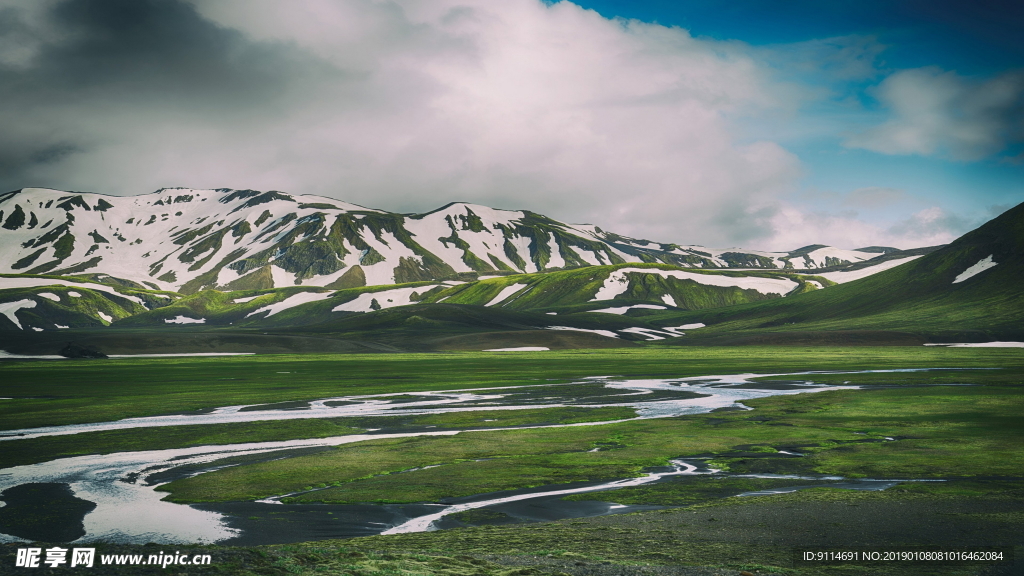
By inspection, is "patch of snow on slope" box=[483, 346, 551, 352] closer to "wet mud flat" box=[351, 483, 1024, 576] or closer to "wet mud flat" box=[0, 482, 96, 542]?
"wet mud flat" box=[0, 482, 96, 542]

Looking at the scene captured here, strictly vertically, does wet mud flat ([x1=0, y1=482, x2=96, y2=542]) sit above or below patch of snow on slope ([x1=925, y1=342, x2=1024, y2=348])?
above

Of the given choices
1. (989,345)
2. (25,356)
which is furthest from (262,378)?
(989,345)

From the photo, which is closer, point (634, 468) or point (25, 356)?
point (634, 468)

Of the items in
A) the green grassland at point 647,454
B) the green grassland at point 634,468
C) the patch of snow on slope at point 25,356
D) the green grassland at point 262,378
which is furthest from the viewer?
the patch of snow on slope at point 25,356

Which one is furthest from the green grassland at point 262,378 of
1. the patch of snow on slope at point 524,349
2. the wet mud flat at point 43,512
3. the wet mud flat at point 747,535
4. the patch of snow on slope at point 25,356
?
the patch of snow on slope at point 524,349

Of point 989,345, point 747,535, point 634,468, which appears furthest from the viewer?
point 989,345

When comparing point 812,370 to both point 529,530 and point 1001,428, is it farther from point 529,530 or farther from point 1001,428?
point 529,530

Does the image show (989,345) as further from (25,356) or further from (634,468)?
(25,356)

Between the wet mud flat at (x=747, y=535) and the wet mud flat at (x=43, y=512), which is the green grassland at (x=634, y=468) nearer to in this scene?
the wet mud flat at (x=747, y=535)

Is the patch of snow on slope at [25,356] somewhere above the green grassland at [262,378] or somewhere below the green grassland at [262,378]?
above

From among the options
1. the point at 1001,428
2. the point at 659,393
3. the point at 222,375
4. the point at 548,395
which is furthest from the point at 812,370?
the point at 222,375

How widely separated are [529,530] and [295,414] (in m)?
38.5

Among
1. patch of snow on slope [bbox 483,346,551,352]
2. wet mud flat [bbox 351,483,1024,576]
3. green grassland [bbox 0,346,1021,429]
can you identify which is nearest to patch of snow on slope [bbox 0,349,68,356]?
green grassland [bbox 0,346,1021,429]

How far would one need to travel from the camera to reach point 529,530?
67.3ft
